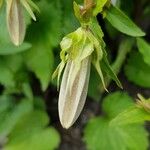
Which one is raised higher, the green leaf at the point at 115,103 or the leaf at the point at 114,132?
the green leaf at the point at 115,103

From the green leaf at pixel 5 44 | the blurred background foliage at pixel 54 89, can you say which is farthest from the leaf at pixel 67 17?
the green leaf at pixel 5 44

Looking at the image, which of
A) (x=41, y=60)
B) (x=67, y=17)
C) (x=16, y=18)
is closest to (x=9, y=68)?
(x=41, y=60)

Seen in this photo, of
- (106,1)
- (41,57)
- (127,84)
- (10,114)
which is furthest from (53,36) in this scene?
(106,1)

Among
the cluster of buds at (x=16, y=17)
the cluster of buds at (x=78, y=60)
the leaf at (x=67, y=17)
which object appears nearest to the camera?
the cluster of buds at (x=78, y=60)

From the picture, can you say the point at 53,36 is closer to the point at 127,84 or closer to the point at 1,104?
the point at 1,104

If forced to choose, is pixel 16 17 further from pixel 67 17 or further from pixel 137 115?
pixel 67 17

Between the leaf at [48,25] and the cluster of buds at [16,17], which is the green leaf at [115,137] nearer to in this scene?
the leaf at [48,25]
